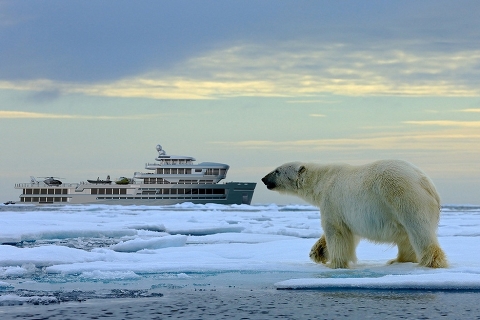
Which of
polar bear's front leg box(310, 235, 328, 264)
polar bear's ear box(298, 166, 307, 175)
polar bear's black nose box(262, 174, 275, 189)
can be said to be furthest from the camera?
polar bear's black nose box(262, 174, 275, 189)

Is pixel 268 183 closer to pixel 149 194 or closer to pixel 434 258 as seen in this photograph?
pixel 434 258

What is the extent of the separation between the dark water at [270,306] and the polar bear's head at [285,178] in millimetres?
2492

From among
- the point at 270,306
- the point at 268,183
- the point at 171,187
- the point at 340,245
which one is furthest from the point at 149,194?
the point at 270,306

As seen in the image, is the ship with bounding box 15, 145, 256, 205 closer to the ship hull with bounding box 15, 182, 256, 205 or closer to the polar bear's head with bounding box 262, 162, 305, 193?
the ship hull with bounding box 15, 182, 256, 205

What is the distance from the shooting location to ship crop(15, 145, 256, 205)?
62.4 metres

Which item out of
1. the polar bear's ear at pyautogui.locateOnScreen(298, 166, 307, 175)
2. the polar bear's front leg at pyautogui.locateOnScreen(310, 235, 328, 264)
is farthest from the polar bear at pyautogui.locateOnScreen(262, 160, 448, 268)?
the polar bear's ear at pyautogui.locateOnScreen(298, 166, 307, 175)

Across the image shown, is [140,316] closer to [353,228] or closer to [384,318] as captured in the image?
[384,318]

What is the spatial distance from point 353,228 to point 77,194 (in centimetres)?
6224

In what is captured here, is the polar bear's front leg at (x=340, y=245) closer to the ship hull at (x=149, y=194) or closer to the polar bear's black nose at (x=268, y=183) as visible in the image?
the polar bear's black nose at (x=268, y=183)

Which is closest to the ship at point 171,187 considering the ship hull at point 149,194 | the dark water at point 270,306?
the ship hull at point 149,194

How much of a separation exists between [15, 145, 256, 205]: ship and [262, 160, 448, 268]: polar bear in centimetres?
5531

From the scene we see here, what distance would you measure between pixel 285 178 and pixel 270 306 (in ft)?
10.6

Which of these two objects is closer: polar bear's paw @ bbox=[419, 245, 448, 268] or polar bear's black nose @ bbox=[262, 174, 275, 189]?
polar bear's paw @ bbox=[419, 245, 448, 268]

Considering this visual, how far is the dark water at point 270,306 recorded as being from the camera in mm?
4031
